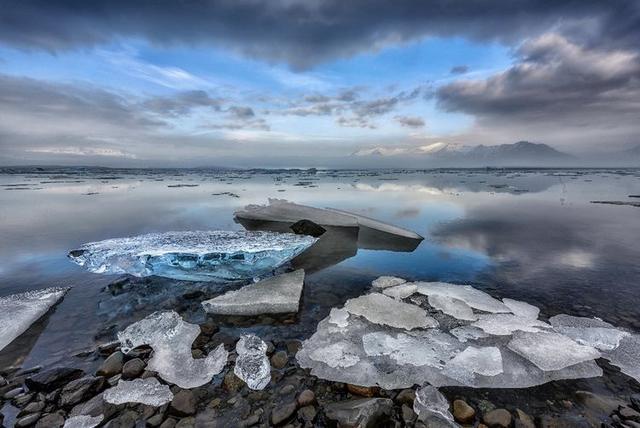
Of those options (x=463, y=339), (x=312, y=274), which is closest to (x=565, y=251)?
(x=463, y=339)

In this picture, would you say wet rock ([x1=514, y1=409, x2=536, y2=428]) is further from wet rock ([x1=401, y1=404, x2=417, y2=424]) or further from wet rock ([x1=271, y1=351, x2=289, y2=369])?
wet rock ([x1=271, y1=351, x2=289, y2=369])

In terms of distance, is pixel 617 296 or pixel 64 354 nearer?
pixel 64 354

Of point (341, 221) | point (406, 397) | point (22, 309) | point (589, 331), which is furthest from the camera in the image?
point (341, 221)

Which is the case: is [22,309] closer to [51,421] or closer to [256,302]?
[51,421]

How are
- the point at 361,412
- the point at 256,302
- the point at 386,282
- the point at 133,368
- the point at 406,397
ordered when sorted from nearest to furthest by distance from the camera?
the point at 361,412
the point at 406,397
the point at 133,368
the point at 256,302
the point at 386,282

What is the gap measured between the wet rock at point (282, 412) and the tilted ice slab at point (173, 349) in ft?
2.45

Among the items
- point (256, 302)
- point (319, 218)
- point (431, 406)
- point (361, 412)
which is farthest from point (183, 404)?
point (319, 218)

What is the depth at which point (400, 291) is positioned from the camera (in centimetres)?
447

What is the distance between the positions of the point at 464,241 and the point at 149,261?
6.77 m

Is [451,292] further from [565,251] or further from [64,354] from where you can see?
[64,354]

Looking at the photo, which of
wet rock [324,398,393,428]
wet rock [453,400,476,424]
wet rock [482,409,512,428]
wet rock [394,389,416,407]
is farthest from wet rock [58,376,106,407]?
wet rock [482,409,512,428]

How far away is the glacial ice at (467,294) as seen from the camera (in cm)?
401

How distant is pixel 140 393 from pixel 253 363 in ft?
3.04

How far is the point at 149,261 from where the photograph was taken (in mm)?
4582
